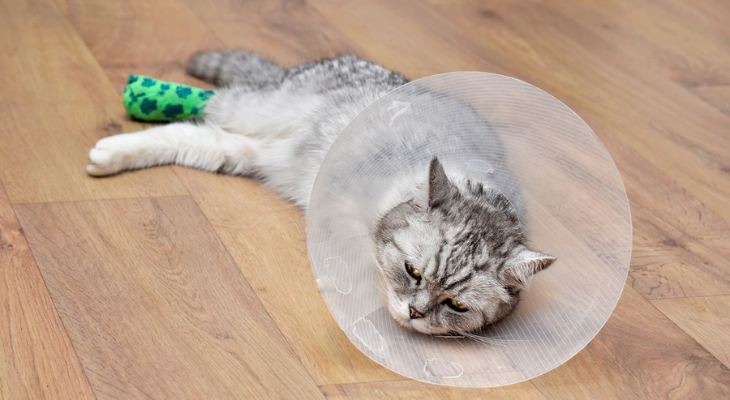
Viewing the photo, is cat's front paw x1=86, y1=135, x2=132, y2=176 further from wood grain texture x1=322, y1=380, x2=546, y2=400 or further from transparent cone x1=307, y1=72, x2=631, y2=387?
wood grain texture x1=322, y1=380, x2=546, y2=400

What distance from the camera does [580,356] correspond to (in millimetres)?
1473

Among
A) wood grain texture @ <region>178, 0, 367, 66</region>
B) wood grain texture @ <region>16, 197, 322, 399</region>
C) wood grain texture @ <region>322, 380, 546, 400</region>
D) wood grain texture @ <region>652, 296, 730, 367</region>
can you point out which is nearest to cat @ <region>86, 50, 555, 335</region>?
wood grain texture @ <region>322, 380, 546, 400</region>

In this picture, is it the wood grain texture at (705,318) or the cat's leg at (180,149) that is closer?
the wood grain texture at (705,318)

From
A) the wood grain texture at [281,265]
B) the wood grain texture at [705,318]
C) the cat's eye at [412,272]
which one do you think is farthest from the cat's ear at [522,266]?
the wood grain texture at [705,318]

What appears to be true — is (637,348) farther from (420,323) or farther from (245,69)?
(245,69)

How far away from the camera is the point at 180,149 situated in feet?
6.32

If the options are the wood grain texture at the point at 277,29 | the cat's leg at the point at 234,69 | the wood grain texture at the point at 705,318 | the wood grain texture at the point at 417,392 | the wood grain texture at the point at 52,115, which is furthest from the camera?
the wood grain texture at the point at 277,29

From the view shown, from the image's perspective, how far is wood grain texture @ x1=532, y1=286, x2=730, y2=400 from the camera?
1390mm

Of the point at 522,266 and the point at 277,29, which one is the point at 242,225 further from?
the point at 277,29

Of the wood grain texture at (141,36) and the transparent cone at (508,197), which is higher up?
the transparent cone at (508,197)

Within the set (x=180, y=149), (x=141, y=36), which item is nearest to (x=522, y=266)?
(x=180, y=149)

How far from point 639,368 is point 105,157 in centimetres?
141

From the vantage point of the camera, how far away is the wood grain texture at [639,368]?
1390mm

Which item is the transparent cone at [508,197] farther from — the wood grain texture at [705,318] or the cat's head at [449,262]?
the wood grain texture at [705,318]
